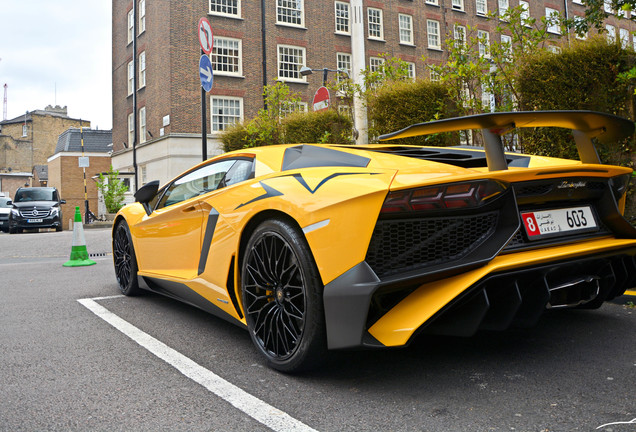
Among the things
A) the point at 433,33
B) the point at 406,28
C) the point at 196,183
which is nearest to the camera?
the point at 196,183

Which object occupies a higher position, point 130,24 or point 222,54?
point 130,24

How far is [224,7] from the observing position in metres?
24.6

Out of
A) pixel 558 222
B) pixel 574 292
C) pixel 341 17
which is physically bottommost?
pixel 574 292

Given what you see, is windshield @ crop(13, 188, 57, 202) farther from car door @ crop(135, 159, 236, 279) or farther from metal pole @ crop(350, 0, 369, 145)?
car door @ crop(135, 159, 236, 279)

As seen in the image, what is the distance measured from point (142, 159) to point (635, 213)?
82.6 ft

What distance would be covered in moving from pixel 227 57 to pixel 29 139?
4773 centimetres

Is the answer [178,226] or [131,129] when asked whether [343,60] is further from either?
[178,226]

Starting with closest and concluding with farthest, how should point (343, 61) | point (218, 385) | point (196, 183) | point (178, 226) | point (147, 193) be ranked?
1. point (218, 385)
2. point (178, 226)
3. point (196, 183)
4. point (147, 193)
5. point (343, 61)

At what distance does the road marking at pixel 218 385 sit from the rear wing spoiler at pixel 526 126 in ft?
4.73

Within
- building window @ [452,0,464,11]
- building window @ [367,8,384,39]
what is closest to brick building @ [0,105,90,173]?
building window @ [367,8,384,39]

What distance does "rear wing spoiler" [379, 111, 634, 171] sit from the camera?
2443mm

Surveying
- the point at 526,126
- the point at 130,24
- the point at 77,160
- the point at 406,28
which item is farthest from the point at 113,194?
the point at 526,126

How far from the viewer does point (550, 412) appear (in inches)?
84.5

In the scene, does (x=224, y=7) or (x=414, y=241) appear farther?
(x=224, y=7)
